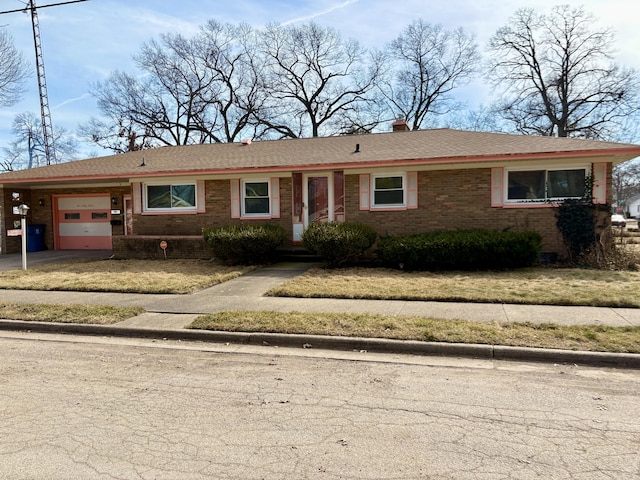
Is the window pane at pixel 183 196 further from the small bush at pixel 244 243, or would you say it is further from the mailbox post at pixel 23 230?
the mailbox post at pixel 23 230

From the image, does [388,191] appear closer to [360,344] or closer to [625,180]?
[360,344]

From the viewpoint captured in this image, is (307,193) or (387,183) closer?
(387,183)

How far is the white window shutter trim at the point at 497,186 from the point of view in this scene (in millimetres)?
12859

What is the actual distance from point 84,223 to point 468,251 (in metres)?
15.5

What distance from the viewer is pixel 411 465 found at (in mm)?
3047

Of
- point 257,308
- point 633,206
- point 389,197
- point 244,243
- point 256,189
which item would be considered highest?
point 633,206

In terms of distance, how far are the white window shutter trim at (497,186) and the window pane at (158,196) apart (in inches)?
409

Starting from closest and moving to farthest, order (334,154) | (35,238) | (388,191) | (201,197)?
1. (388,191)
2. (334,154)
3. (201,197)
4. (35,238)

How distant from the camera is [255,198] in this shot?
14898mm

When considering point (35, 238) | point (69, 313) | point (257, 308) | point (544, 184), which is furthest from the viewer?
point (35, 238)

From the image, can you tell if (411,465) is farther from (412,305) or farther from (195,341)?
(412,305)

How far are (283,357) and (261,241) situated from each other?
7.15 meters

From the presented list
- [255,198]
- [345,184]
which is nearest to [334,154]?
[345,184]

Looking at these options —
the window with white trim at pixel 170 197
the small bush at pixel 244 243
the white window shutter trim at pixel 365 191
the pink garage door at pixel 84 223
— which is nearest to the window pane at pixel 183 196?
the window with white trim at pixel 170 197
